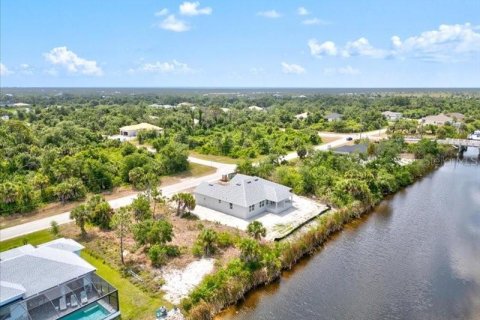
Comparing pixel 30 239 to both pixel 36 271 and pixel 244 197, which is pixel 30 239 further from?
pixel 244 197

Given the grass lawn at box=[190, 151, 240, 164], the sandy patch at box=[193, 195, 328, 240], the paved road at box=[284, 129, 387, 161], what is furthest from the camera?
the paved road at box=[284, 129, 387, 161]

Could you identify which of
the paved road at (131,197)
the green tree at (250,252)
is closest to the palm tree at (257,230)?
the green tree at (250,252)

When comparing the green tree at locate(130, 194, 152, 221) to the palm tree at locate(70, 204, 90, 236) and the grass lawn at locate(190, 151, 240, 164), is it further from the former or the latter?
the grass lawn at locate(190, 151, 240, 164)

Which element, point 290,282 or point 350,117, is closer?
point 290,282

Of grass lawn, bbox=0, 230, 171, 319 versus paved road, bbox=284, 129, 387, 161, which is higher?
paved road, bbox=284, 129, 387, 161

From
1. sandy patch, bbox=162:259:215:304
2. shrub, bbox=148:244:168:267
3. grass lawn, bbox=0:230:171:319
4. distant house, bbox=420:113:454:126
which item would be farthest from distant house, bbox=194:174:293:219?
distant house, bbox=420:113:454:126

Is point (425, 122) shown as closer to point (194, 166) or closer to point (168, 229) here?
point (194, 166)

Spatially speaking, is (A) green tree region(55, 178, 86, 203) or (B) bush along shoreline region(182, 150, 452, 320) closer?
(B) bush along shoreline region(182, 150, 452, 320)

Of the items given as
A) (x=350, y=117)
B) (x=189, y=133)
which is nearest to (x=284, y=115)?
(x=350, y=117)
